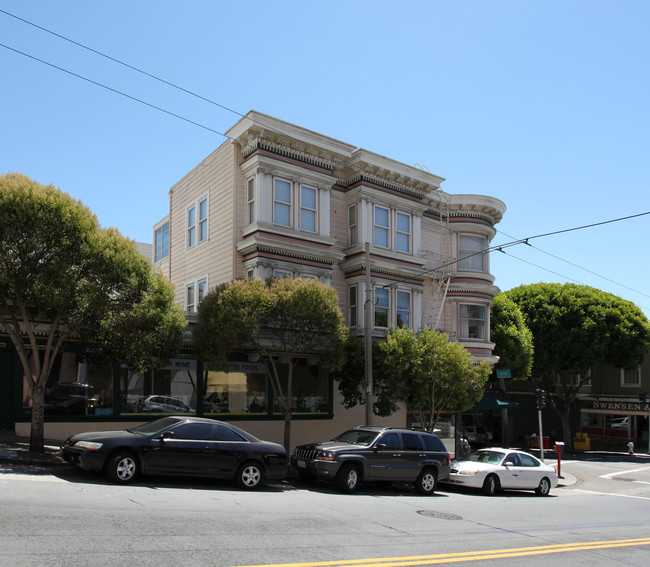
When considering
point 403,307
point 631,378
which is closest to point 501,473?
point 403,307

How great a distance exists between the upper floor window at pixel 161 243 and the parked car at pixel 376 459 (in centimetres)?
1579

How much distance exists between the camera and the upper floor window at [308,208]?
918 inches

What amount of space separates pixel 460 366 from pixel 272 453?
887 centimetres

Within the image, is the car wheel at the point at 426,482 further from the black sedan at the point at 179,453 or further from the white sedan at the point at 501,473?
the black sedan at the point at 179,453

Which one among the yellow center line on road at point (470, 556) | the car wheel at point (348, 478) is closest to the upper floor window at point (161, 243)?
the car wheel at point (348, 478)

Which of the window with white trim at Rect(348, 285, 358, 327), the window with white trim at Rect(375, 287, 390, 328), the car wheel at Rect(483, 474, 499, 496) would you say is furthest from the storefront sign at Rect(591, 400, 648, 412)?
the car wheel at Rect(483, 474, 499, 496)

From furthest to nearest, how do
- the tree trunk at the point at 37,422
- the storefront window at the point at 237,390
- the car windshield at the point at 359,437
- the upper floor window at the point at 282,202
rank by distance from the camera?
the upper floor window at the point at 282,202 < the storefront window at the point at 237,390 < the car windshield at the point at 359,437 < the tree trunk at the point at 37,422

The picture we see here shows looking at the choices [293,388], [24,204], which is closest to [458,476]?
[293,388]

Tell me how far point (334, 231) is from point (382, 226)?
203 cm

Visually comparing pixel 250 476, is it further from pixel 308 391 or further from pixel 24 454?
pixel 308 391

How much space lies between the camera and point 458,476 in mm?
17203

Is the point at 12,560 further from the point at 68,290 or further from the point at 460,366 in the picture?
the point at 460,366

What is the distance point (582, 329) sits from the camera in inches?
1427

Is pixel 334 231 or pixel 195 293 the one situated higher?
pixel 334 231
